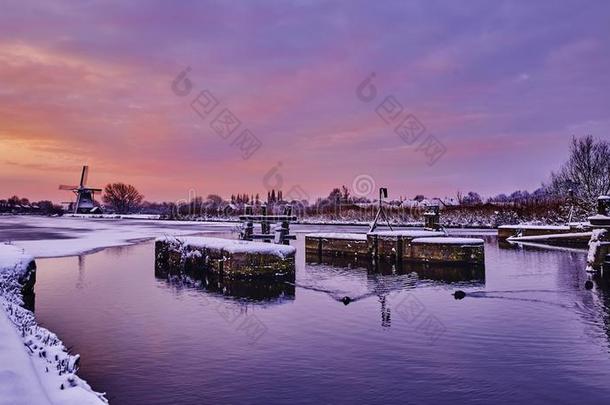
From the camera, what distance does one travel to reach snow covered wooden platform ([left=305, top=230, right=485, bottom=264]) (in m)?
25.8

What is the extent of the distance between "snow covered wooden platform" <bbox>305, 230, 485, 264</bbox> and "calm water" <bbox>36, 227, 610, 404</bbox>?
5.20 meters

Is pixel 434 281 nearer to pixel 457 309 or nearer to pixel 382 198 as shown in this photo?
pixel 457 309

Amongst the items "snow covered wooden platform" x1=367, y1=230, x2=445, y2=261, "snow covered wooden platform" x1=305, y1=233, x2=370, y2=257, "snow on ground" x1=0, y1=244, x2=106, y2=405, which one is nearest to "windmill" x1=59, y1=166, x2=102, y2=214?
"snow covered wooden platform" x1=305, y1=233, x2=370, y2=257

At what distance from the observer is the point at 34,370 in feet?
19.6

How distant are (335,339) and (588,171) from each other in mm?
51152

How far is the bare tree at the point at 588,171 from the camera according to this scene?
5153 cm

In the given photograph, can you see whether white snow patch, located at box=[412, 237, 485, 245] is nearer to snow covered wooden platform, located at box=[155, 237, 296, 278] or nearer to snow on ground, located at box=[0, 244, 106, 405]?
snow covered wooden platform, located at box=[155, 237, 296, 278]

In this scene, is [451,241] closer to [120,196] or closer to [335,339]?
[335,339]

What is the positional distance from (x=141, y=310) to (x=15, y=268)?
3.75 metres

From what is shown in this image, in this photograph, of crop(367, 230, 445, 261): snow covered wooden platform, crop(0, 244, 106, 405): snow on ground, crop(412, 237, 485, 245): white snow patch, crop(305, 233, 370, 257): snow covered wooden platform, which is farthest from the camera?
crop(305, 233, 370, 257): snow covered wooden platform

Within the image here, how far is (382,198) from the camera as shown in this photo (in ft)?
107

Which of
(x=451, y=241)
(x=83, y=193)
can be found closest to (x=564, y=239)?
(x=451, y=241)

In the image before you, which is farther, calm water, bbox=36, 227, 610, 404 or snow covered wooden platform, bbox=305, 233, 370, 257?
snow covered wooden platform, bbox=305, 233, 370, 257

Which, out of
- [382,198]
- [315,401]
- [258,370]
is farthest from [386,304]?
[382,198]
